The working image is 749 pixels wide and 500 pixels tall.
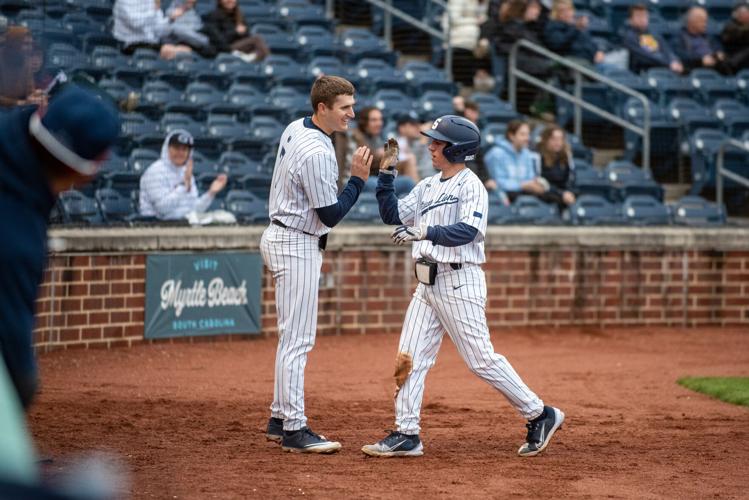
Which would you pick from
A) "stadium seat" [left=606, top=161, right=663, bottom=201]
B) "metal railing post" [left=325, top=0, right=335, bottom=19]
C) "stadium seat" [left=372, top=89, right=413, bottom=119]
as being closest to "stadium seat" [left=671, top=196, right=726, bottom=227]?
"stadium seat" [left=606, top=161, right=663, bottom=201]

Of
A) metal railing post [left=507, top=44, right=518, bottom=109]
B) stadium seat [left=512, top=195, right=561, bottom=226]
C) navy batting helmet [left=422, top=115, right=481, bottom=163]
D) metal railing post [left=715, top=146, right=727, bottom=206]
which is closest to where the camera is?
navy batting helmet [left=422, top=115, right=481, bottom=163]

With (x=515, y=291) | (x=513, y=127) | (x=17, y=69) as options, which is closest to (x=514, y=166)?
(x=513, y=127)

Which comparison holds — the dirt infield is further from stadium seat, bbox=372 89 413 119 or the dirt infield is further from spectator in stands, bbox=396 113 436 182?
stadium seat, bbox=372 89 413 119

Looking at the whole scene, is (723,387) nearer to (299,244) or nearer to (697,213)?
(299,244)

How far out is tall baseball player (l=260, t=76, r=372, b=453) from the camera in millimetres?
6734

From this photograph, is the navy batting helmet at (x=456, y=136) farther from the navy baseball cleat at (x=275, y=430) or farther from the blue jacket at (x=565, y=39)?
the blue jacket at (x=565, y=39)

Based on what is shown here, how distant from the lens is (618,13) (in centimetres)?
1748

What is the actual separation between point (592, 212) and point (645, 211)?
2.20ft

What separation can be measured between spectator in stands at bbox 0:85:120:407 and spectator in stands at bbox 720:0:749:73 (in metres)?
15.0

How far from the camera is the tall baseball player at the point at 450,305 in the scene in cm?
662

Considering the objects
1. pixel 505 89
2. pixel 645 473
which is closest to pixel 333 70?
pixel 505 89

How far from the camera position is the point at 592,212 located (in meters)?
13.4

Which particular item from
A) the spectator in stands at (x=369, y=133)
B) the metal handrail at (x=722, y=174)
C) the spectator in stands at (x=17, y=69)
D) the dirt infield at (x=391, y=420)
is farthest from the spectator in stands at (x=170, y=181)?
the metal handrail at (x=722, y=174)

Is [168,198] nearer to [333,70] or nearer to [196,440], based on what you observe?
[333,70]
